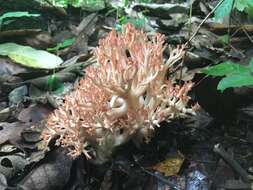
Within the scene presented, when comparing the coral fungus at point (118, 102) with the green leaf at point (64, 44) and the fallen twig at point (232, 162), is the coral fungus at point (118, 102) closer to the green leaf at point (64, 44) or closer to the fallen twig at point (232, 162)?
the fallen twig at point (232, 162)

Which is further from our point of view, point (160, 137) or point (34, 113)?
point (34, 113)

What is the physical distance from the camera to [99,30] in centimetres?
361

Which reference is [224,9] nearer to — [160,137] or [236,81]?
[236,81]

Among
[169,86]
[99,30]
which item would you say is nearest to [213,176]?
[169,86]

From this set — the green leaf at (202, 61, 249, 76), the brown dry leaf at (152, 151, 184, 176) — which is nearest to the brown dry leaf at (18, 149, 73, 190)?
the brown dry leaf at (152, 151, 184, 176)

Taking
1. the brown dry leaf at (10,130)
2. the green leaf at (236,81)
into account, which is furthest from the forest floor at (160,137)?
the green leaf at (236,81)

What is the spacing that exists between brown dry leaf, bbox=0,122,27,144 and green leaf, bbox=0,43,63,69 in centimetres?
56

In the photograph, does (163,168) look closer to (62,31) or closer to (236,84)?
(236,84)

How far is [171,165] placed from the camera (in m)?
2.16

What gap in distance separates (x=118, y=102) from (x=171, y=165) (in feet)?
1.33

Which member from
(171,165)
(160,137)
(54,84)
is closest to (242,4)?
(160,137)

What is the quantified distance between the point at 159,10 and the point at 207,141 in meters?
1.85

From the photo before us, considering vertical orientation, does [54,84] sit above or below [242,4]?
below

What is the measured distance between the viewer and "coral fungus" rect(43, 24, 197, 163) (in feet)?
6.77
